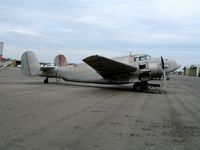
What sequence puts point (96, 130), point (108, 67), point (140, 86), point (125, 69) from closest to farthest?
point (96, 130) < point (108, 67) < point (125, 69) < point (140, 86)

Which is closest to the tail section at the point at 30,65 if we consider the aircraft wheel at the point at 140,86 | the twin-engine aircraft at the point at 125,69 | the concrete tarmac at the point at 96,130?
the twin-engine aircraft at the point at 125,69

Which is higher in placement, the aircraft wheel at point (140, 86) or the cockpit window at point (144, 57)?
the cockpit window at point (144, 57)

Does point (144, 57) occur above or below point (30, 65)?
above

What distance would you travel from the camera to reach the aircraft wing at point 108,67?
1514 cm

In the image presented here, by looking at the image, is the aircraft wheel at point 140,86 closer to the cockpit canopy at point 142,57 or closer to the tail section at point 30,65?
the cockpit canopy at point 142,57

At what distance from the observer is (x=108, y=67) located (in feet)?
54.1

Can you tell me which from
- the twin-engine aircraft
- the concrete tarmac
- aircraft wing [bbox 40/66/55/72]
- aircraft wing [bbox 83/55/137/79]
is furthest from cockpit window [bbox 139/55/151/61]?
the concrete tarmac

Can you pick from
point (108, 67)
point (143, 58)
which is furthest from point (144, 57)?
point (108, 67)

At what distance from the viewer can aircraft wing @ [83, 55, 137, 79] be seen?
15.1 meters

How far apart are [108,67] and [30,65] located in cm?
917

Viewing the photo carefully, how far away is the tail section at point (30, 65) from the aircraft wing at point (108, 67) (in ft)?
24.0

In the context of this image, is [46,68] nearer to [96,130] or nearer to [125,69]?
[125,69]

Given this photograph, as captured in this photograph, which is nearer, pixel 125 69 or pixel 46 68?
pixel 125 69

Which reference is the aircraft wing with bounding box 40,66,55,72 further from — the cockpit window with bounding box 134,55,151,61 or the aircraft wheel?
the aircraft wheel
